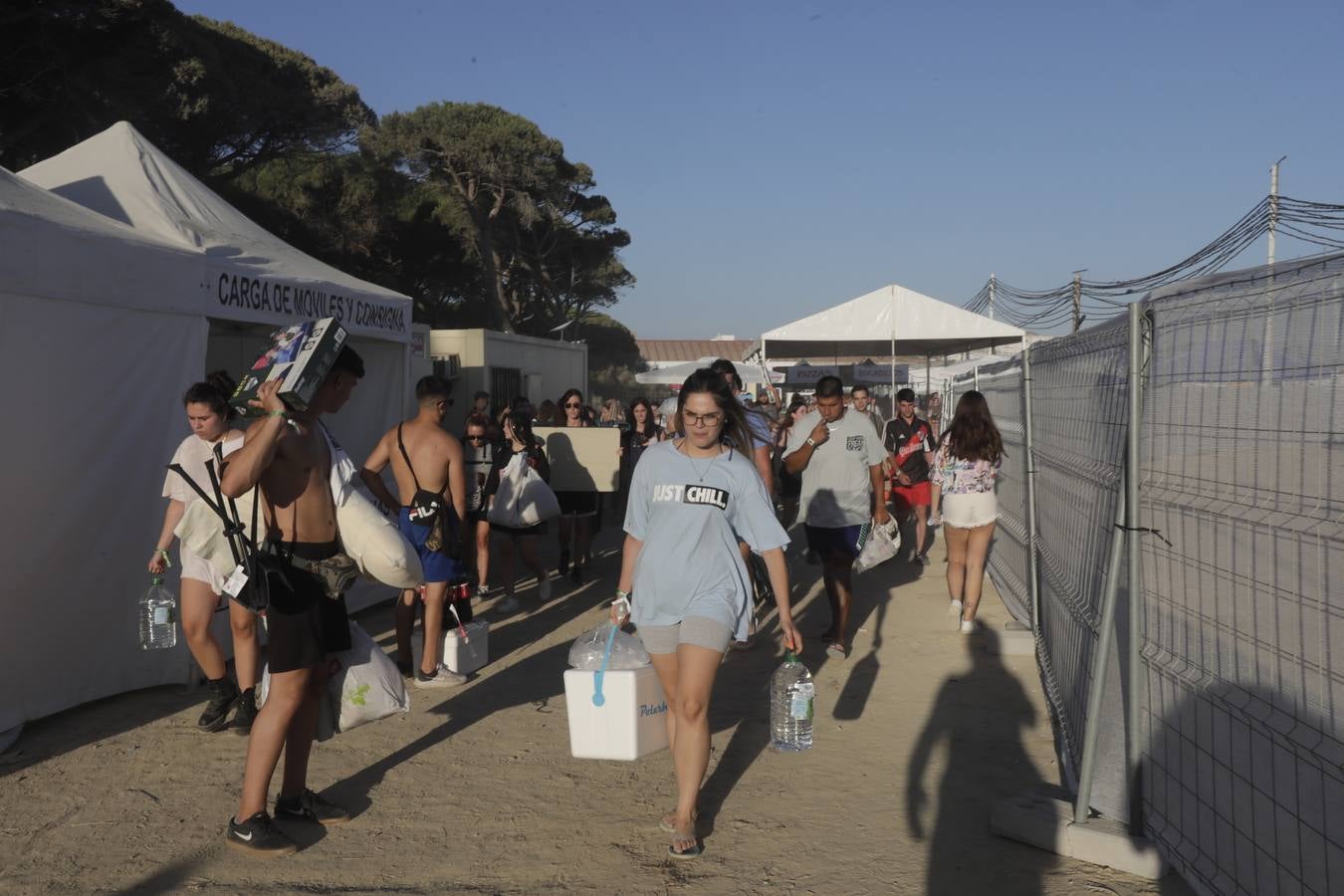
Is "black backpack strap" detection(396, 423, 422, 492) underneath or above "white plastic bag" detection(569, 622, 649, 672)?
above

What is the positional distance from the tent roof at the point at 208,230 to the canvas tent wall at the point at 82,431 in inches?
12.5

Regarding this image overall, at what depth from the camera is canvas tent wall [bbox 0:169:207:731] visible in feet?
17.9

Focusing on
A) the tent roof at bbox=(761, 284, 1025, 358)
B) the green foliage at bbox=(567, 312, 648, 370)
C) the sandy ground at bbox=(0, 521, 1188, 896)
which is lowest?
the sandy ground at bbox=(0, 521, 1188, 896)

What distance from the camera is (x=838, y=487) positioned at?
7598 mm

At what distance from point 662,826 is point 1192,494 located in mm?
2399

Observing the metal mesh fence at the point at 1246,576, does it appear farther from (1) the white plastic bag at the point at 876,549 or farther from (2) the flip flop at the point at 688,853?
(1) the white plastic bag at the point at 876,549

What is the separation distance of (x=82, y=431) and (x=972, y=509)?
580 cm

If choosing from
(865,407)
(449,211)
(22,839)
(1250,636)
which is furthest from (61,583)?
(449,211)

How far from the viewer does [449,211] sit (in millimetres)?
36781

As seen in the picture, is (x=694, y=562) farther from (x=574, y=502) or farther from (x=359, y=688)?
(x=574, y=502)

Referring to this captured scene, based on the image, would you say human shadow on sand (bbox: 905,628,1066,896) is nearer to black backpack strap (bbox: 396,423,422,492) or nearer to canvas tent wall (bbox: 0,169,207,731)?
black backpack strap (bbox: 396,423,422,492)

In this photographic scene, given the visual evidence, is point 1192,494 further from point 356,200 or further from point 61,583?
point 356,200

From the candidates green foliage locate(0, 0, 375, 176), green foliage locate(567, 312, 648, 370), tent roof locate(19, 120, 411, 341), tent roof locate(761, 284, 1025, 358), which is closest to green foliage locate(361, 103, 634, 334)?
Answer: green foliage locate(0, 0, 375, 176)

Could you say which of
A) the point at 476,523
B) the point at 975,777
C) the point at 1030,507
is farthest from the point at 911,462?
the point at 975,777
